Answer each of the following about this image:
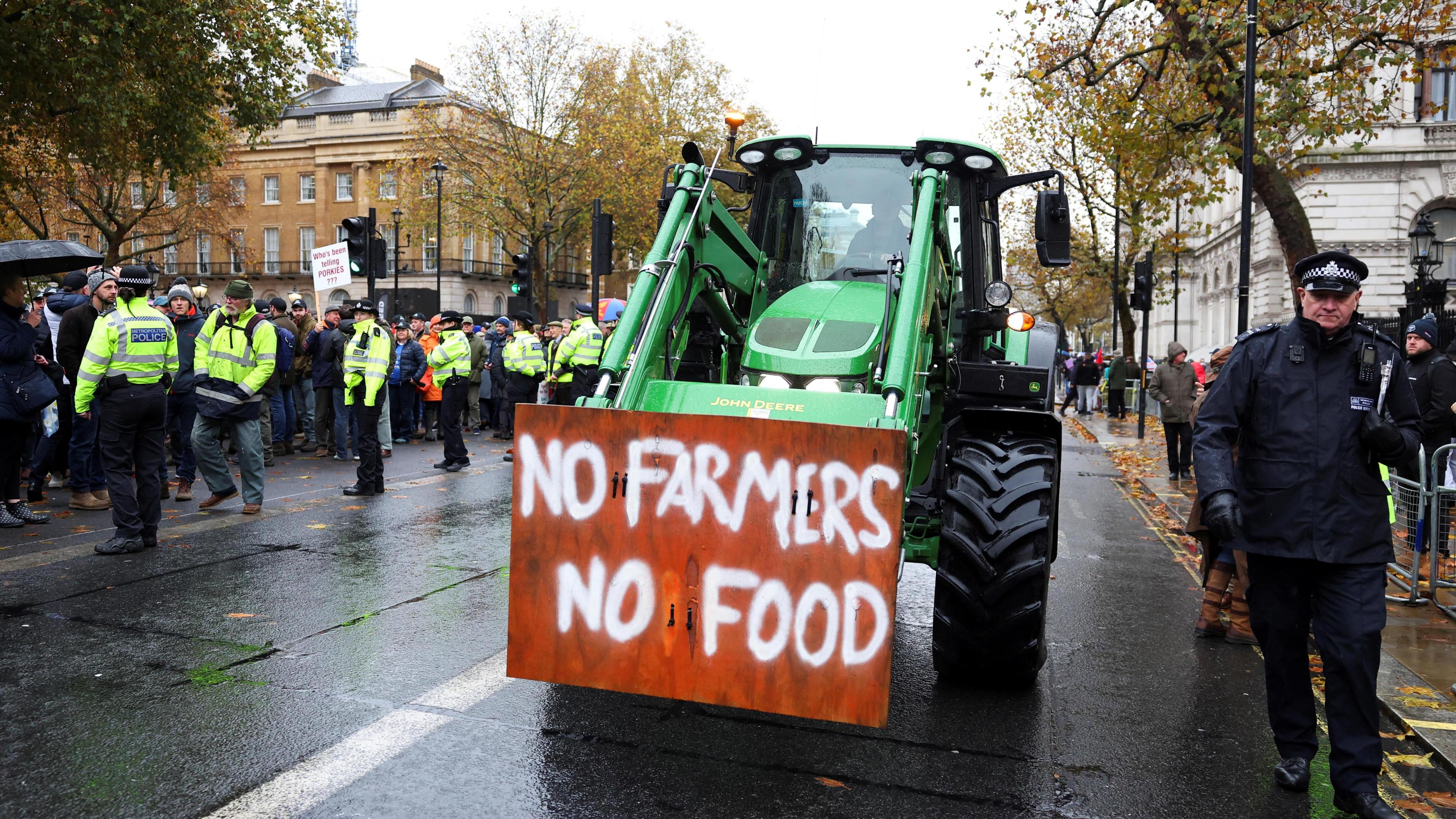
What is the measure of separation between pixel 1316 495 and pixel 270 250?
2942 inches

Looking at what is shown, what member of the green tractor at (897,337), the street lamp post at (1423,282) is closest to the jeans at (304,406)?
the green tractor at (897,337)

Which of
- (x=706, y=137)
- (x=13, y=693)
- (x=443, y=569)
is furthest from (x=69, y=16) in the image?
(x=706, y=137)

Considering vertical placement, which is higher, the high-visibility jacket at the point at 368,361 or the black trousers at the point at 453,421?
the high-visibility jacket at the point at 368,361

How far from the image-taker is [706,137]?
4794 centimetres

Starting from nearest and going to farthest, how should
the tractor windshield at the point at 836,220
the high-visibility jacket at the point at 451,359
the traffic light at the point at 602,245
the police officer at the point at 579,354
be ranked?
1. the tractor windshield at the point at 836,220
2. the traffic light at the point at 602,245
3. the police officer at the point at 579,354
4. the high-visibility jacket at the point at 451,359

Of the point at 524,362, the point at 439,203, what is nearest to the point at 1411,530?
the point at 524,362

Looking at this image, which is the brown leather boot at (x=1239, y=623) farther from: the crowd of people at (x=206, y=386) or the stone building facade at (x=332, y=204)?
the stone building facade at (x=332, y=204)

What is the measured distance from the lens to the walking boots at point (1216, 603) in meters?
7.03

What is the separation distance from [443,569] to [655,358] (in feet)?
11.8

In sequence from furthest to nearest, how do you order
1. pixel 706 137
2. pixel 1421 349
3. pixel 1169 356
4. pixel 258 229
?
pixel 258 229
pixel 706 137
pixel 1169 356
pixel 1421 349

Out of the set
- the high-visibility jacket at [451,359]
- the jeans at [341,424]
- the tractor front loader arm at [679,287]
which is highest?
the tractor front loader arm at [679,287]

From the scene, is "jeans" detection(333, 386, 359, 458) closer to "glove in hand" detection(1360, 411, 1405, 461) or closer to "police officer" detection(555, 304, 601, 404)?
"police officer" detection(555, 304, 601, 404)

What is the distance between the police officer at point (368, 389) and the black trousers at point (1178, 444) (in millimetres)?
10573

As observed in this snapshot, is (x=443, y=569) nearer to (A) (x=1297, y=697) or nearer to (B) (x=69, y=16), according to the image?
(A) (x=1297, y=697)
